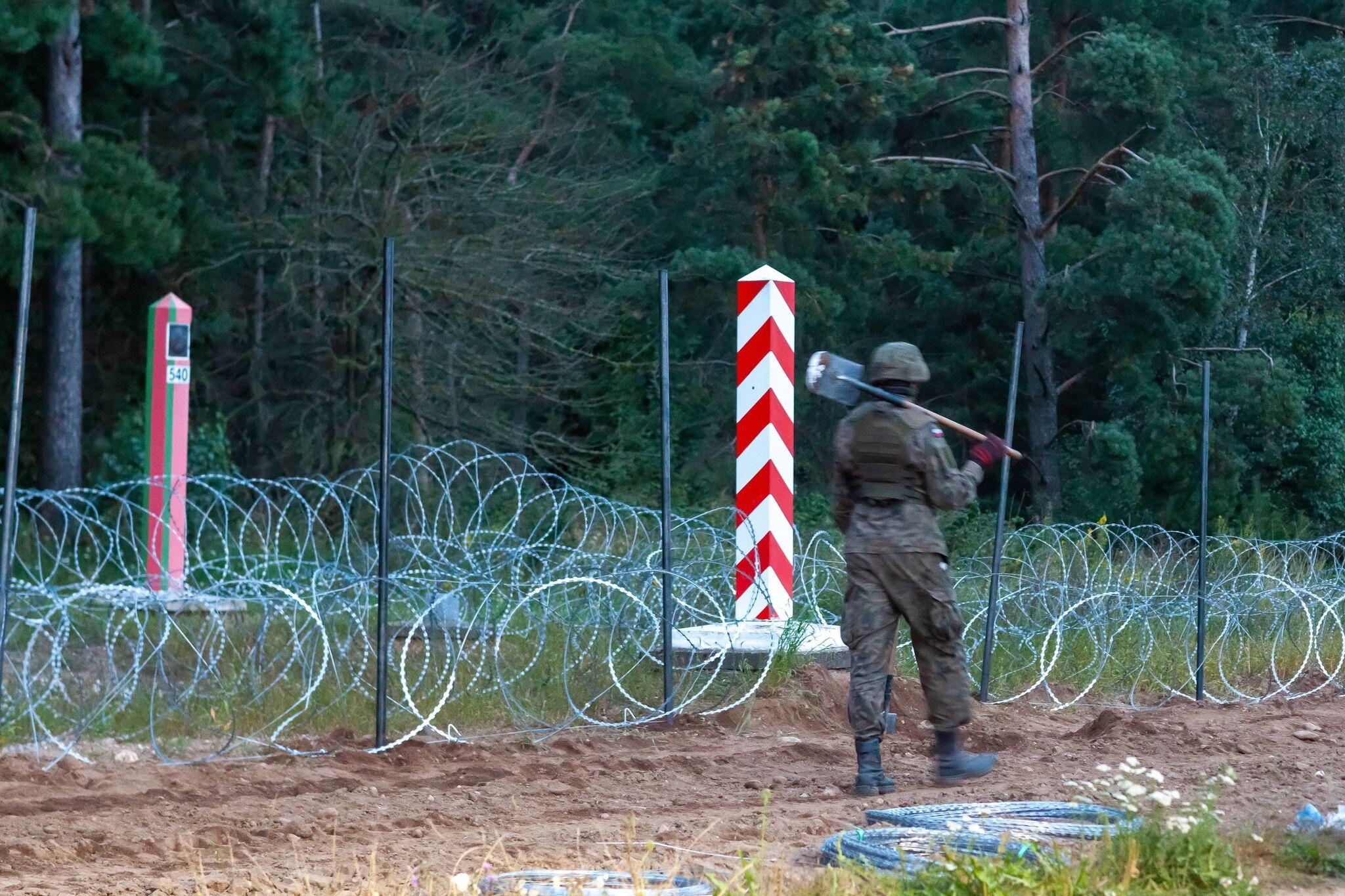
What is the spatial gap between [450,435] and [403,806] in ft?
46.1

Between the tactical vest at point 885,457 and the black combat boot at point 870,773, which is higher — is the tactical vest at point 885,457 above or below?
above

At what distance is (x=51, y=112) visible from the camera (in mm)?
Result: 17719

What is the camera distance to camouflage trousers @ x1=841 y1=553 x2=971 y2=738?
21.9 feet

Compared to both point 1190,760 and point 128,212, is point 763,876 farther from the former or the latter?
point 128,212

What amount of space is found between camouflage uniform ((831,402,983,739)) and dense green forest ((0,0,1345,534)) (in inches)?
484

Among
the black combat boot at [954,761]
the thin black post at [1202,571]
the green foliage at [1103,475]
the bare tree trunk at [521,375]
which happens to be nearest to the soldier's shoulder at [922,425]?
the black combat boot at [954,761]

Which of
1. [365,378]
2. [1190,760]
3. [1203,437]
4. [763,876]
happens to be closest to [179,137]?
[365,378]

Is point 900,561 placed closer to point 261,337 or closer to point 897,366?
point 897,366

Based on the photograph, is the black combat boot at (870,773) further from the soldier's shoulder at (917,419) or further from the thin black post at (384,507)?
the thin black post at (384,507)

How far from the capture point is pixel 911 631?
22.1ft

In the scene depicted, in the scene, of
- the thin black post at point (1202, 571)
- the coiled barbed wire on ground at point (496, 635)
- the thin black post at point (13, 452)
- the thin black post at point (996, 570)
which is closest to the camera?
the thin black post at point (13, 452)

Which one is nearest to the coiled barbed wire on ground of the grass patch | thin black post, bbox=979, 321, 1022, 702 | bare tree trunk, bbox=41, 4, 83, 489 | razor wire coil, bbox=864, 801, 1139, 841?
thin black post, bbox=979, 321, 1022, 702

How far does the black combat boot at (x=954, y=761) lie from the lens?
680 cm

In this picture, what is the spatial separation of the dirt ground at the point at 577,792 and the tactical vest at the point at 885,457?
1243 millimetres
